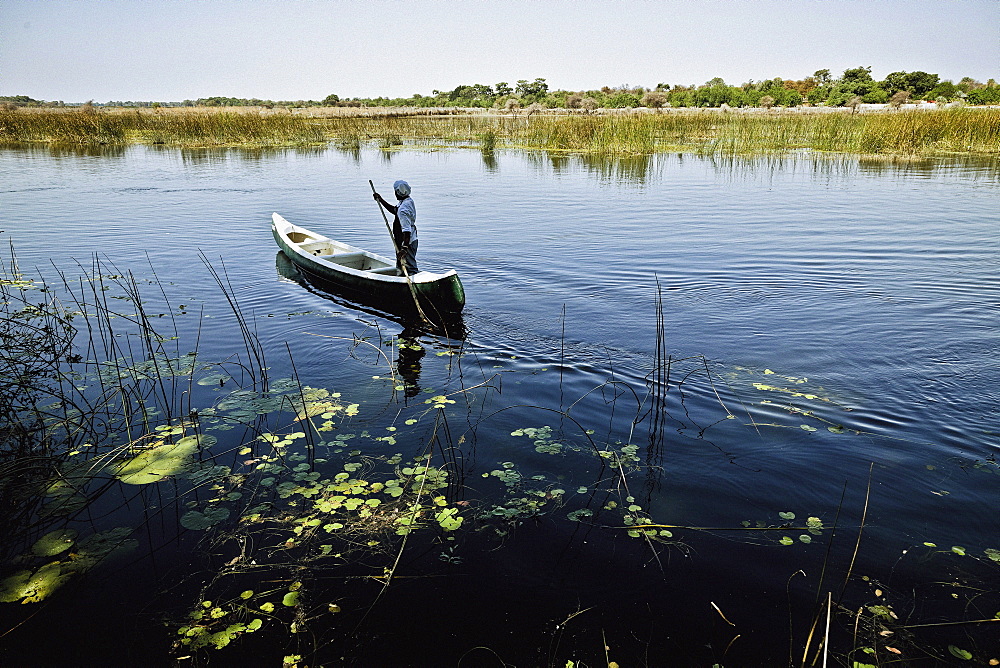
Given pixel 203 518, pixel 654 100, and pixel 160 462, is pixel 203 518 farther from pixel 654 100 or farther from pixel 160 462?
pixel 654 100

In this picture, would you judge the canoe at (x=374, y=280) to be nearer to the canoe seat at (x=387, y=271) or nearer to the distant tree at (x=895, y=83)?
the canoe seat at (x=387, y=271)

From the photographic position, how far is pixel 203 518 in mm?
4422

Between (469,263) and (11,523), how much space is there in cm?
874

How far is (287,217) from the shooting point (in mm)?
16516

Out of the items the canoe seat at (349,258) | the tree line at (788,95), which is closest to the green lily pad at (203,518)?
the canoe seat at (349,258)

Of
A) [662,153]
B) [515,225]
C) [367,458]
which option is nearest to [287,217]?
[515,225]

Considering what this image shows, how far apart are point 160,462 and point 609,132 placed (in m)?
27.5

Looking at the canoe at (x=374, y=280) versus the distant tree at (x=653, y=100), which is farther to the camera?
the distant tree at (x=653, y=100)

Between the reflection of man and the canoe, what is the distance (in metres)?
0.50

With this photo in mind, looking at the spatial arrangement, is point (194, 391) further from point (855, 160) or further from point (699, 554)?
point (855, 160)

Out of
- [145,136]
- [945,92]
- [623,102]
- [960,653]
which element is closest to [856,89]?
[945,92]

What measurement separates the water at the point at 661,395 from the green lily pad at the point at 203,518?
12.5 inches

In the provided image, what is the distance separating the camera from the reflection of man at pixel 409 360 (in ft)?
22.2

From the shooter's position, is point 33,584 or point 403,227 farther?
point 403,227
